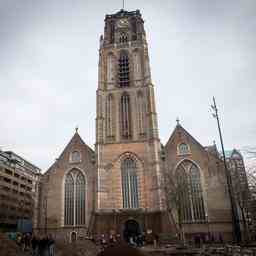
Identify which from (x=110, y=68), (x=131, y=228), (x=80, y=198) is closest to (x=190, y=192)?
(x=131, y=228)

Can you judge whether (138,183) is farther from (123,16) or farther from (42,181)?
(123,16)

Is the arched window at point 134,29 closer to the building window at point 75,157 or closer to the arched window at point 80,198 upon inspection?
the building window at point 75,157

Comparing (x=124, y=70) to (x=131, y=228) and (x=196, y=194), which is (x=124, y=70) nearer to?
(x=196, y=194)

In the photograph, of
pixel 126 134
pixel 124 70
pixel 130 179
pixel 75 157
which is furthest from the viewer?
pixel 124 70

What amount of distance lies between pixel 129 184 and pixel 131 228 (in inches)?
222

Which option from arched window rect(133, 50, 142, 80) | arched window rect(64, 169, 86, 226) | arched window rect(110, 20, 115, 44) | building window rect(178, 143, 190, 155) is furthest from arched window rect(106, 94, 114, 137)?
arched window rect(110, 20, 115, 44)

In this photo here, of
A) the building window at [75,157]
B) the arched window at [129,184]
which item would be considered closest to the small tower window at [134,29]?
the building window at [75,157]

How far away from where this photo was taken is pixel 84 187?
38.1 m

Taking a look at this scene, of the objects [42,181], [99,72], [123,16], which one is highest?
[123,16]

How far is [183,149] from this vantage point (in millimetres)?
37969

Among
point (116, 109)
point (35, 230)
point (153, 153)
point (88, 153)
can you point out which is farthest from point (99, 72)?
point (35, 230)

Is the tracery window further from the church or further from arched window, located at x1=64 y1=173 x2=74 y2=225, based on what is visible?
arched window, located at x1=64 y1=173 x2=74 y2=225

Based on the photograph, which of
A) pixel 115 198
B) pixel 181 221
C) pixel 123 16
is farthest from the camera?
pixel 123 16

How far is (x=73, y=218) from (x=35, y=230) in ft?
17.8
